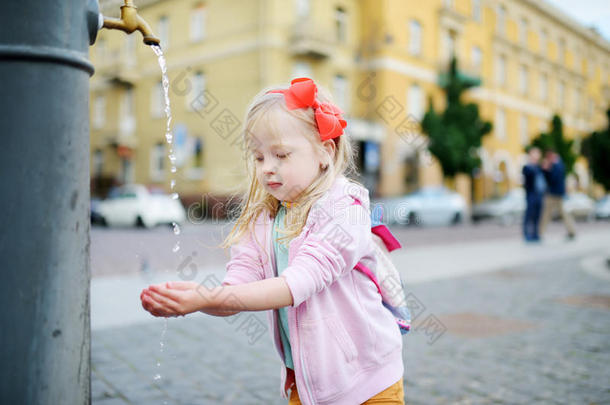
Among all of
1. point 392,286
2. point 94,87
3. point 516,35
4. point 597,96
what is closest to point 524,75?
point 516,35

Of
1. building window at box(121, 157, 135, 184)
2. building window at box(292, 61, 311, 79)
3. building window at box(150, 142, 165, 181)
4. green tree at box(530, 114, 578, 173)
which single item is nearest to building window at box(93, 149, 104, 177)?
building window at box(121, 157, 135, 184)

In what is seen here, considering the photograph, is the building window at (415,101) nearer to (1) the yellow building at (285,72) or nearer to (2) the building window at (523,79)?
(1) the yellow building at (285,72)

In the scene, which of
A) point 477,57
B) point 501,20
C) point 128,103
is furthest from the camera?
point 501,20

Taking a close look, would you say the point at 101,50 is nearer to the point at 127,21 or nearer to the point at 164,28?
the point at 164,28

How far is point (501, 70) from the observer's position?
32.5m

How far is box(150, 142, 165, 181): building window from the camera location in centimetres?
2495

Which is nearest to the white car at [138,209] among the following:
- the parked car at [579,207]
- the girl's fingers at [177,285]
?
the girl's fingers at [177,285]

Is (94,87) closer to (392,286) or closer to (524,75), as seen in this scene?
(524,75)

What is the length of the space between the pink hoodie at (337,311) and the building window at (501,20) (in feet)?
109

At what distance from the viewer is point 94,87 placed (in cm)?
2866

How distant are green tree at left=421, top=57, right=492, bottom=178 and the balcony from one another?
4644 millimetres

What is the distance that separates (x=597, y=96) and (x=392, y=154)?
28877 mm

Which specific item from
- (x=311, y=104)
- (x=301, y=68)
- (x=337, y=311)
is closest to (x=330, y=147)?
(x=311, y=104)

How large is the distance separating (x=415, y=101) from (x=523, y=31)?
12.6 meters
